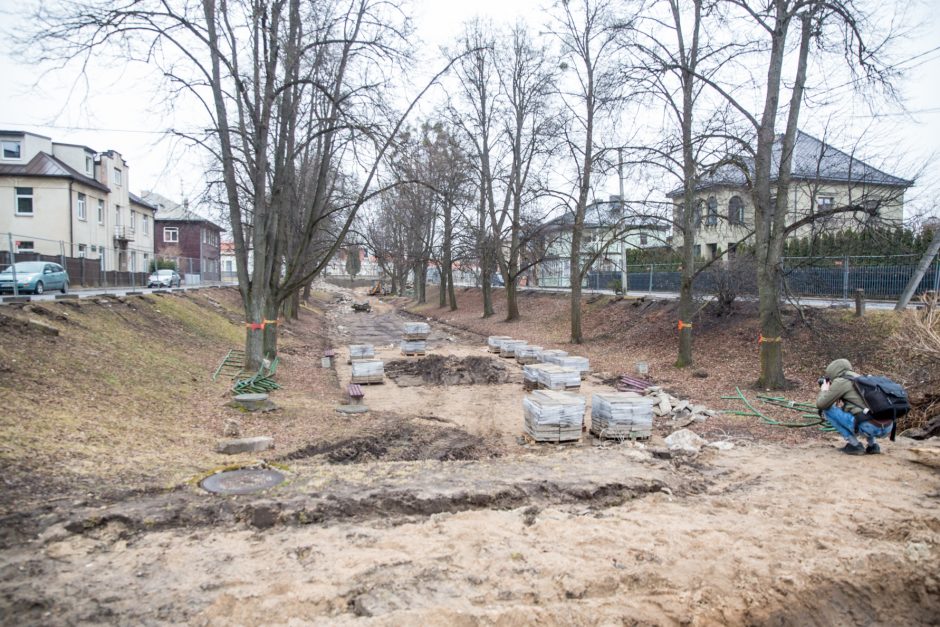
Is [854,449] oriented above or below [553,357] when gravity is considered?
below

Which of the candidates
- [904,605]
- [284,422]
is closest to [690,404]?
[904,605]

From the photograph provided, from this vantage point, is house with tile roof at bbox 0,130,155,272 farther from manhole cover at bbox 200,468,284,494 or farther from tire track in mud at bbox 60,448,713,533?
tire track in mud at bbox 60,448,713,533

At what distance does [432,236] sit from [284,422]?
3499 centimetres

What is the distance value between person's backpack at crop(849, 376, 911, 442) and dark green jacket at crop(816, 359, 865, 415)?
0.08 metres

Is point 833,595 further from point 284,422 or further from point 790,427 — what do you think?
point 284,422

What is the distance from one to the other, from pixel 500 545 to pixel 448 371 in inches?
469

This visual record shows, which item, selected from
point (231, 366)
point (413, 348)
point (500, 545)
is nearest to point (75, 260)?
point (231, 366)

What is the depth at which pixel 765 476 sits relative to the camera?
6.94 m

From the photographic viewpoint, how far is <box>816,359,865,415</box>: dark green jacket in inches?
289

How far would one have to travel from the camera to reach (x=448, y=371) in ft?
55.1

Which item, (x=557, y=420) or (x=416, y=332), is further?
(x=416, y=332)

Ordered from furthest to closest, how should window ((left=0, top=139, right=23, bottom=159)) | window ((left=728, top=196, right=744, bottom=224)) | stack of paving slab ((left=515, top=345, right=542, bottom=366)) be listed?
window ((left=0, top=139, right=23, bottom=159)) < stack of paving slab ((left=515, top=345, right=542, bottom=366)) < window ((left=728, top=196, right=744, bottom=224))

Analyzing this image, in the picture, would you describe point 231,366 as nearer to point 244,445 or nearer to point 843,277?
point 244,445

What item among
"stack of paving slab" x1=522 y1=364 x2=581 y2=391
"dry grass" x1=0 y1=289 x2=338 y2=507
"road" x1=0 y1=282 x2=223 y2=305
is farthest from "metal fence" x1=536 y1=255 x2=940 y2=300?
→ "road" x1=0 y1=282 x2=223 y2=305
